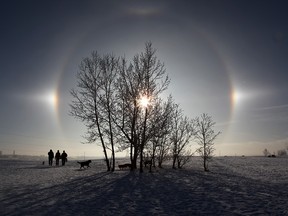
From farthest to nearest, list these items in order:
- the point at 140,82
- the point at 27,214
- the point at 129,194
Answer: the point at 140,82, the point at 129,194, the point at 27,214

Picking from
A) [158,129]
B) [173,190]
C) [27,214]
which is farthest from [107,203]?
[158,129]

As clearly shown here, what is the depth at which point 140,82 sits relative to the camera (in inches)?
1109

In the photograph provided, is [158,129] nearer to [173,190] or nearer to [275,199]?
[173,190]

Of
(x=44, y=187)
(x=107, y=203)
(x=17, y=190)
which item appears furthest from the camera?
(x=44, y=187)

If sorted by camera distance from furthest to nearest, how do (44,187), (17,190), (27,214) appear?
(44,187) → (17,190) → (27,214)

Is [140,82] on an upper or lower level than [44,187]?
upper

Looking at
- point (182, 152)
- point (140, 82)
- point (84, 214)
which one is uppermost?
point (140, 82)

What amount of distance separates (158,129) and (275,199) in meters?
16.2

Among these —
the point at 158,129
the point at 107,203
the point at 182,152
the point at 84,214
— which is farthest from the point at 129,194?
the point at 182,152

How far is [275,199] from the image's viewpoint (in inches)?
507

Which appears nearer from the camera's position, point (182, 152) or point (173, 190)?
point (173, 190)

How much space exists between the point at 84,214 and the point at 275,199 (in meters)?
8.53

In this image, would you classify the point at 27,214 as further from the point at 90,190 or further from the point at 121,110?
the point at 121,110

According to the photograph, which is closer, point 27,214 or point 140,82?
point 27,214
